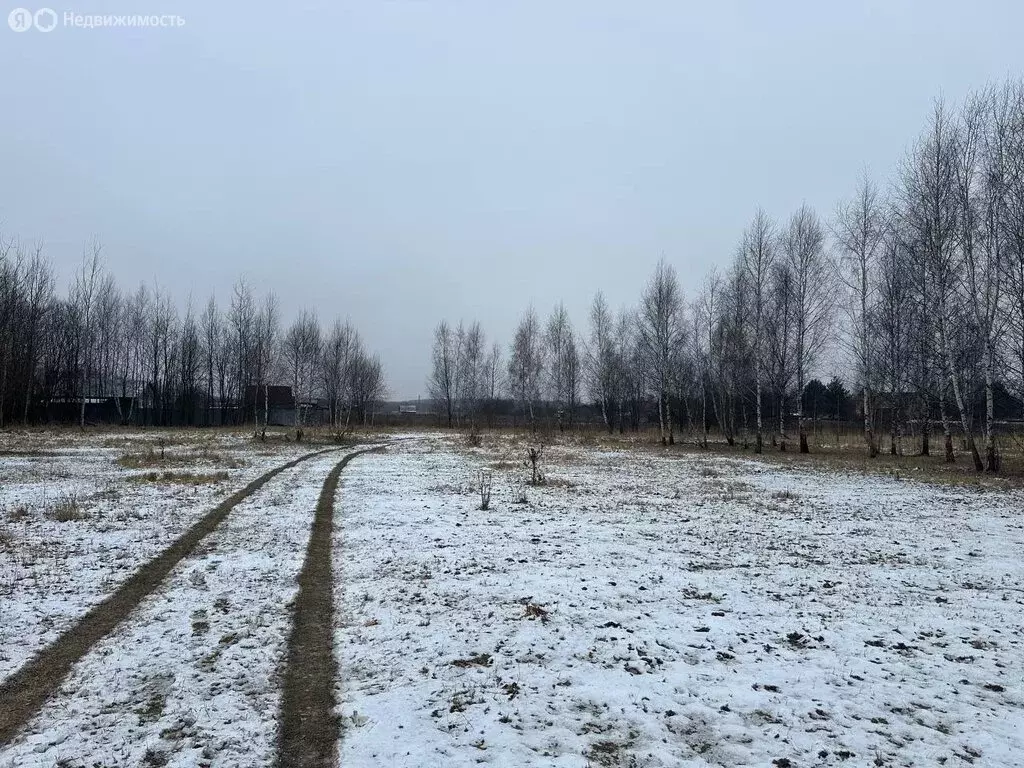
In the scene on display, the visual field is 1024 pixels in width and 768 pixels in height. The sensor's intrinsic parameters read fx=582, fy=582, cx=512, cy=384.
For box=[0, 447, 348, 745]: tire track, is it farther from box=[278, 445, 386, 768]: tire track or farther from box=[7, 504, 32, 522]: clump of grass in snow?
box=[7, 504, 32, 522]: clump of grass in snow

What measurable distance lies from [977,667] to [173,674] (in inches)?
260

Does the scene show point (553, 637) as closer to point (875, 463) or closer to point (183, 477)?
point (183, 477)

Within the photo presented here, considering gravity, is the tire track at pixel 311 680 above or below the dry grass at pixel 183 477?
below

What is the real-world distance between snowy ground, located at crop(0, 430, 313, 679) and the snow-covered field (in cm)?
7

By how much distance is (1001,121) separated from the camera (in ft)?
64.1

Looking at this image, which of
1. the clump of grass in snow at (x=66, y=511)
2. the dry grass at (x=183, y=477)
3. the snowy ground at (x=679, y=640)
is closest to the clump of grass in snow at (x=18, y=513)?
the clump of grass in snow at (x=66, y=511)

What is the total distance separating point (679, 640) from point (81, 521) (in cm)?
1036

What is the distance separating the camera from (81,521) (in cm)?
1027

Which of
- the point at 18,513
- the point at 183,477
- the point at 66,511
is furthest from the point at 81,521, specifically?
the point at 183,477

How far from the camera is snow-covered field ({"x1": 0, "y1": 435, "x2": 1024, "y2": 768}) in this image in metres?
3.76

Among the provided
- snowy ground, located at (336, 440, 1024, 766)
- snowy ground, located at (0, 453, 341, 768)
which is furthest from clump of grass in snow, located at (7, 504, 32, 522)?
snowy ground, located at (336, 440, 1024, 766)

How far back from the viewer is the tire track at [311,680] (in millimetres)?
3637

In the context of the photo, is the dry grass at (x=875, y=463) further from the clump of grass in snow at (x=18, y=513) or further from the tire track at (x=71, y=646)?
the tire track at (x=71, y=646)

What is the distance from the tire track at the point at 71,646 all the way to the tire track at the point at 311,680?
5.48 ft
